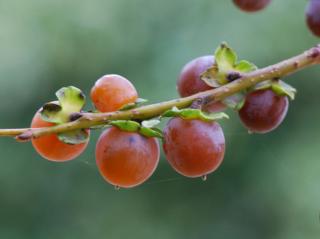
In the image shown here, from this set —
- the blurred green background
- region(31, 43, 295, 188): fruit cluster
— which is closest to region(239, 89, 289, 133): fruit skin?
region(31, 43, 295, 188): fruit cluster

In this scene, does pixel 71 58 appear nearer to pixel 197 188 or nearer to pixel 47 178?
pixel 47 178

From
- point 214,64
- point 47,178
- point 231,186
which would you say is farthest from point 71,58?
point 214,64

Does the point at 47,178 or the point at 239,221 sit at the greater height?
the point at 47,178

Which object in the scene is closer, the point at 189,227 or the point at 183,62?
the point at 183,62

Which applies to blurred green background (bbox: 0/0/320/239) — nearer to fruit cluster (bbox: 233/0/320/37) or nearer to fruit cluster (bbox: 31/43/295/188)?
fruit cluster (bbox: 233/0/320/37)

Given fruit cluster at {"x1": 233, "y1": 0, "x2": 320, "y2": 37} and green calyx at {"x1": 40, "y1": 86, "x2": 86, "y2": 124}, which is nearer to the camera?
green calyx at {"x1": 40, "y1": 86, "x2": 86, "y2": 124}

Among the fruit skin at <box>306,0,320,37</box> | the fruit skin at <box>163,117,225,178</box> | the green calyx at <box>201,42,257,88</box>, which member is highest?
the fruit skin at <box>306,0,320,37</box>

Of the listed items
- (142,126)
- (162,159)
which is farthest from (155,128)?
(162,159)

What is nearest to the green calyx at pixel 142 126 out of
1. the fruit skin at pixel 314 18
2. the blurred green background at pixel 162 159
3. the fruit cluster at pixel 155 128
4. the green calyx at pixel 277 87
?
the fruit cluster at pixel 155 128

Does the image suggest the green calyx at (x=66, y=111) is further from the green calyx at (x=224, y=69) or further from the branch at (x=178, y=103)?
the green calyx at (x=224, y=69)
